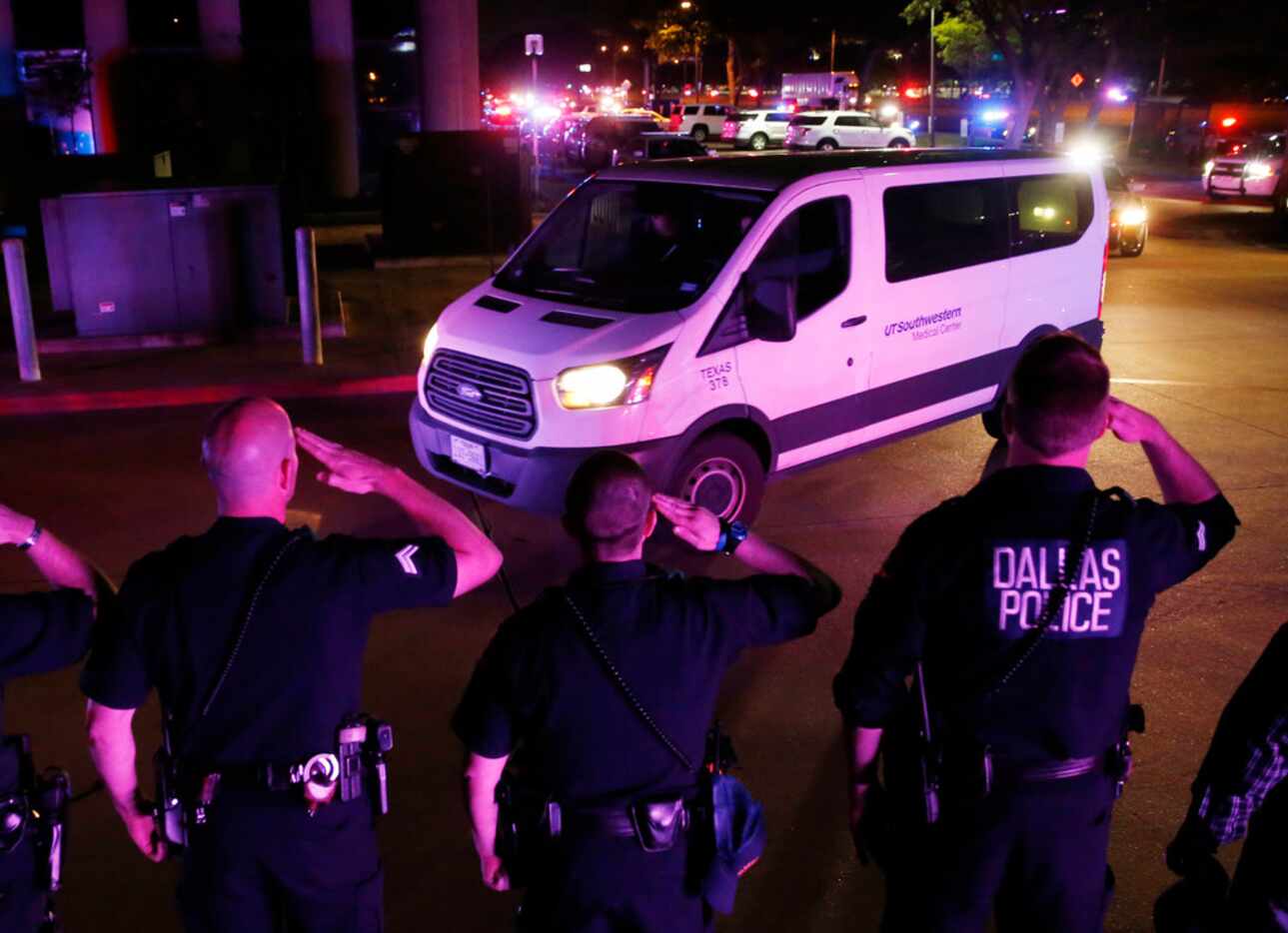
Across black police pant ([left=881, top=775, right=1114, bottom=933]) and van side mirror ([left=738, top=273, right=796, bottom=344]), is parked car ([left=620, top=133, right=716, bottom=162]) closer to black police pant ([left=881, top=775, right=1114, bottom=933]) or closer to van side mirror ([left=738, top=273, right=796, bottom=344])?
van side mirror ([left=738, top=273, right=796, bottom=344])

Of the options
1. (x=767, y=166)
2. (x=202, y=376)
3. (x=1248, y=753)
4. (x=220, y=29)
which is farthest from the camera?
(x=220, y=29)

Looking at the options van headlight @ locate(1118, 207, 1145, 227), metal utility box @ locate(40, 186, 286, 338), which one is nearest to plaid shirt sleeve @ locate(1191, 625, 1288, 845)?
metal utility box @ locate(40, 186, 286, 338)

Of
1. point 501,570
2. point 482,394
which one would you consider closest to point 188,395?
point 482,394

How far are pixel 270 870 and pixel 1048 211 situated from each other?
25.0 feet

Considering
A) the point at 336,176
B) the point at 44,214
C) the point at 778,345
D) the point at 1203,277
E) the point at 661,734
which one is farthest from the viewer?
the point at 336,176

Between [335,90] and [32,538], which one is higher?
[335,90]

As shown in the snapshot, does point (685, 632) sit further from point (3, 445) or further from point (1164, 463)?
point (3, 445)

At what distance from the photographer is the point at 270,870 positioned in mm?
2594

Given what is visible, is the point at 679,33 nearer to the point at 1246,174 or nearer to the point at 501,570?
the point at 1246,174

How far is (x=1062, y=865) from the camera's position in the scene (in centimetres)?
262

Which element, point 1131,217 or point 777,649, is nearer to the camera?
point 777,649

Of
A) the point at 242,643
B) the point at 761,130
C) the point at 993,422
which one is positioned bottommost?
the point at 993,422

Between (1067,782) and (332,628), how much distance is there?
1634 millimetres

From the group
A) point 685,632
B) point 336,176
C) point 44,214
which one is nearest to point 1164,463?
point 685,632
